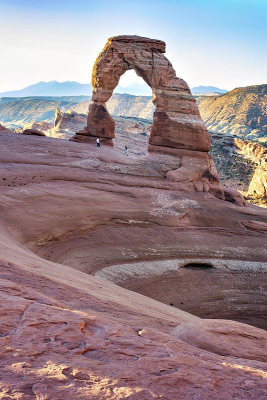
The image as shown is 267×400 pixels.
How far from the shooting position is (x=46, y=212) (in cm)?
1496

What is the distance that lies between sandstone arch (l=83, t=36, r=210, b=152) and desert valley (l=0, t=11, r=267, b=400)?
0.22 feet

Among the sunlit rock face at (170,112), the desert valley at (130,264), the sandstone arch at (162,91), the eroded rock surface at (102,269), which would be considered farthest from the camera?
the sandstone arch at (162,91)

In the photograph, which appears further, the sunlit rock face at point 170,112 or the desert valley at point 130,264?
the sunlit rock face at point 170,112

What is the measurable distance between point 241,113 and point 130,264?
119 metres

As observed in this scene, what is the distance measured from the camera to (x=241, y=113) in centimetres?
12425

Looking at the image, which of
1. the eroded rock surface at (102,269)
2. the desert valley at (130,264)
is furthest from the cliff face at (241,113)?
the eroded rock surface at (102,269)

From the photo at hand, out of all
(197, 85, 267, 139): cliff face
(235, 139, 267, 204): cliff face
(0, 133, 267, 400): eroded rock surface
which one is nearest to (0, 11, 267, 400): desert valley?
(0, 133, 267, 400): eroded rock surface

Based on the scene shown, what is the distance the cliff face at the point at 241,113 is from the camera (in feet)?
386

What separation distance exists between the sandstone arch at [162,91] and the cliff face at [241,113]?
9376 centimetres

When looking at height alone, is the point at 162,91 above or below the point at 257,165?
above

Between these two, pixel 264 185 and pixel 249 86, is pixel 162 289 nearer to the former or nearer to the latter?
pixel 264 185

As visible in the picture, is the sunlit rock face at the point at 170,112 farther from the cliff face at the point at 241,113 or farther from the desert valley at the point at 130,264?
the cliff face at the point at 241,113

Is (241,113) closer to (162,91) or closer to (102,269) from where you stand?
(162,91)

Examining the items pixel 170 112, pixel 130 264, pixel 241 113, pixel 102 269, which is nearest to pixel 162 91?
pixel 170 112
